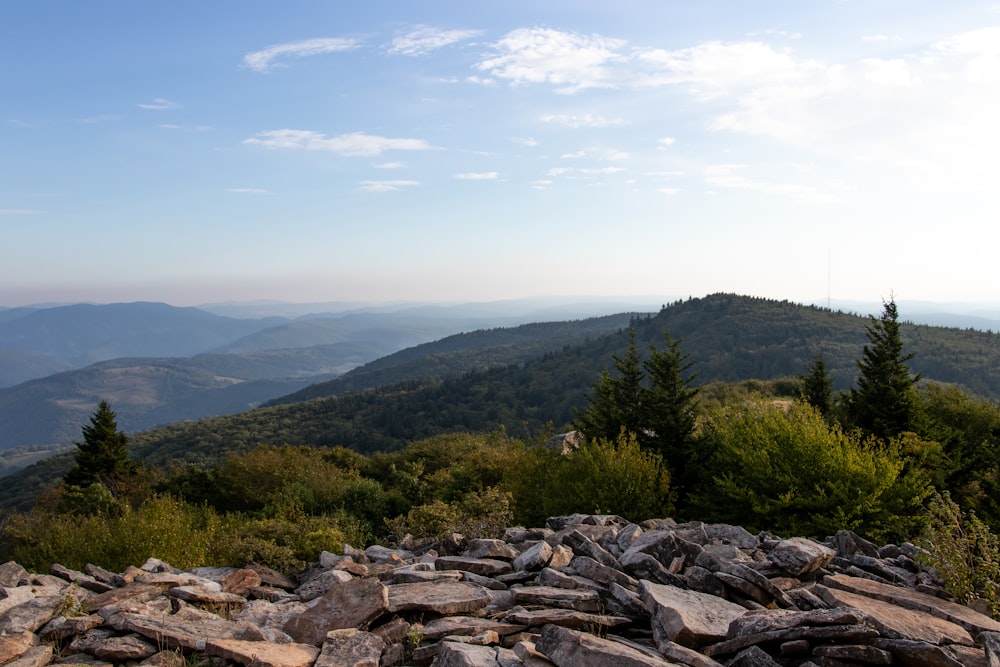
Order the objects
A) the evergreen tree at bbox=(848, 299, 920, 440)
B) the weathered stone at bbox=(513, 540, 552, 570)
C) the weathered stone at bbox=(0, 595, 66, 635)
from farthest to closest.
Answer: the evergreen tree at bbox=(848, 299, 920, 440) < the weathered stone at bbox=(513, 540, 552, 570) < the weathered stone at bbox=(0, 595, 66, 635)

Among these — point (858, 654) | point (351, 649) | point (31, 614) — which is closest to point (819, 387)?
point (858, 654)

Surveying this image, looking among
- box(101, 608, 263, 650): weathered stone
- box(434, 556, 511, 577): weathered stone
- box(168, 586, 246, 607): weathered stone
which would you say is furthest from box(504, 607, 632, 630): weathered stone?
box(168, 586, 246, 607): weathered stone

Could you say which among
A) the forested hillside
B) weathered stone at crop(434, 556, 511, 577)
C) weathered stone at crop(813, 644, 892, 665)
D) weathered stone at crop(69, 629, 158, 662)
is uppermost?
weathered stone at crop(813, 644, 892, 665)

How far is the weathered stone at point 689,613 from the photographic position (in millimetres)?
5824

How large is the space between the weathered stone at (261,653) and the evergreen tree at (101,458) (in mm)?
35520

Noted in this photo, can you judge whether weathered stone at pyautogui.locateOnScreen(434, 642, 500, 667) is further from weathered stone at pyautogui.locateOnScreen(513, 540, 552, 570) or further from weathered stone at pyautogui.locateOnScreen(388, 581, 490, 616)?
weathered stone at pyautogui.locateOnScreen(513, 540, 552, 570)

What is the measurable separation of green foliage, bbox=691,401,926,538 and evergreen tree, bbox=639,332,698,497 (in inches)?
141

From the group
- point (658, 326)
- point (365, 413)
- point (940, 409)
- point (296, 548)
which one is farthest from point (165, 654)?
point (658, 326)

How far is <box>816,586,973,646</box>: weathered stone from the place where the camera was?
232 inches

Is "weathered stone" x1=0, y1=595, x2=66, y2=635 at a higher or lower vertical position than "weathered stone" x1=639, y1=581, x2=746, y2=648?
lower

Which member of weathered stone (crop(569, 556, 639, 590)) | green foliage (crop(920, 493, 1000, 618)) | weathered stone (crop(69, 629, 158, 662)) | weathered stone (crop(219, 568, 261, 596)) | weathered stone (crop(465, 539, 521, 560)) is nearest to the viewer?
weathered stone (crop(69, 629, 158, 662))

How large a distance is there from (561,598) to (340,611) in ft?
8.29

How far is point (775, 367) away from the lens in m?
93.2

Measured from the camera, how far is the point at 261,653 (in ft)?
19.0
